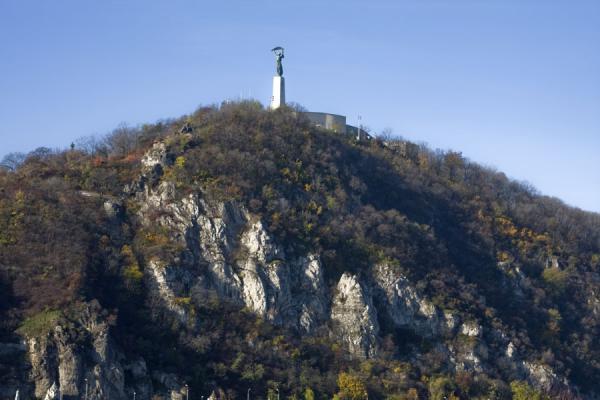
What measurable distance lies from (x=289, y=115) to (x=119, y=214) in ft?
64.9

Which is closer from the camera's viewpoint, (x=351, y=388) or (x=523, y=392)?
(x=351, y=388)

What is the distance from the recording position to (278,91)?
366 ft

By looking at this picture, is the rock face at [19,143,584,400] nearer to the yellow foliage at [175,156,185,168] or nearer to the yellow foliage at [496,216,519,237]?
the yellow foliage at [175,156,185,168]

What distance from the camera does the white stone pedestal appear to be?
11129cm

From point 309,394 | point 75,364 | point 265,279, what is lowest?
point 309,394

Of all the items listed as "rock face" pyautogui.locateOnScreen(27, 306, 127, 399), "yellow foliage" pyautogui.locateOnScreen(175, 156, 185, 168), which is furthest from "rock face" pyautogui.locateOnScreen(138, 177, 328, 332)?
"rock face" pyautogui.locateOnScreen(27, 306, 127, 399)

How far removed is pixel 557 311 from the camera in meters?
102

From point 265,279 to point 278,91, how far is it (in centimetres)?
2543

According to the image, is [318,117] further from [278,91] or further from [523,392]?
[523,392]

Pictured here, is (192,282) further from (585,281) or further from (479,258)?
(585,281)

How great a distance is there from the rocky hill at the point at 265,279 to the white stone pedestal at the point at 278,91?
135 inches

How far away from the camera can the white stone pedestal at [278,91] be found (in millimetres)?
111294

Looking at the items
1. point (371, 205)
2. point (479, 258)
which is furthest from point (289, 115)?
point (479, 258)

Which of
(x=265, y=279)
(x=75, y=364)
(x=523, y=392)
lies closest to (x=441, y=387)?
(x=523, y=392)
